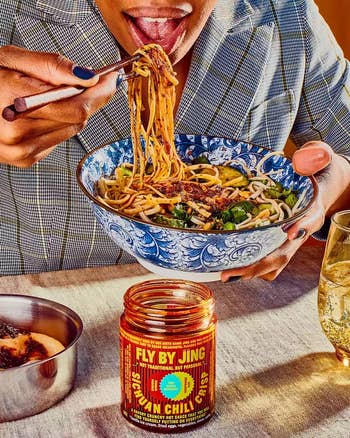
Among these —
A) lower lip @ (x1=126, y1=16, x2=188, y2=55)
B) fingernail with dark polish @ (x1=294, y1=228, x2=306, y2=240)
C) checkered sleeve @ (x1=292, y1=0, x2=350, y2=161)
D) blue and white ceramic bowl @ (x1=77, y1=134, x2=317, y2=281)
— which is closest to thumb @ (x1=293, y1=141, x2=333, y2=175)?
blue and white ceramic bowl @ (x1=77, y1=134, x2=317, y2=281)

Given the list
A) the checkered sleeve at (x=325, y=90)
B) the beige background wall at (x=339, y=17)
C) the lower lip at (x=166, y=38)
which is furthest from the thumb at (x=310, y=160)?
the beige background wall at (x=339, y=17)

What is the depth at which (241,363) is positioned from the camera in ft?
5.04

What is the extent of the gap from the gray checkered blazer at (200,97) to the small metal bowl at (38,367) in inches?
27.6

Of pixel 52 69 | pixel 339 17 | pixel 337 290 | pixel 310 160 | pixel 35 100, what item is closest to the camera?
pixel 35 100

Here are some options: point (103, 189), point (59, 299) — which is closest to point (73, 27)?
point (103, 189)

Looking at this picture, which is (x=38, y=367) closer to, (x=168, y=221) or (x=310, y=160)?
(x=168, y=221)

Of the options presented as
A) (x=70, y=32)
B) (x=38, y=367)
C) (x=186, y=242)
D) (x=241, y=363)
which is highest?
(x=70, y=32)

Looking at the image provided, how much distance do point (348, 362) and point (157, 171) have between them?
1.88ft

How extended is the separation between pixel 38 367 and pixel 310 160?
0.74 m

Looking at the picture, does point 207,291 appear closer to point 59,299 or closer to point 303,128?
point 59,299

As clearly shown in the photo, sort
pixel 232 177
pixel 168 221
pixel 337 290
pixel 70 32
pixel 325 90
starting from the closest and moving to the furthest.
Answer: pixel 337 290 < pixel 168 221 < pixel 232 177 < pixel 70 32 < pixel 325 90

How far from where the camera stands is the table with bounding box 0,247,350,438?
1342 millimetres

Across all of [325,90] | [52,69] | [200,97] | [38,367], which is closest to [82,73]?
[52,69]

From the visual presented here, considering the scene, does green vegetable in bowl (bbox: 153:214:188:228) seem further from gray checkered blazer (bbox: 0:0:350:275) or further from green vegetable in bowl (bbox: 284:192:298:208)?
gray checkered blazer (bbox: 0:0:350:275)
